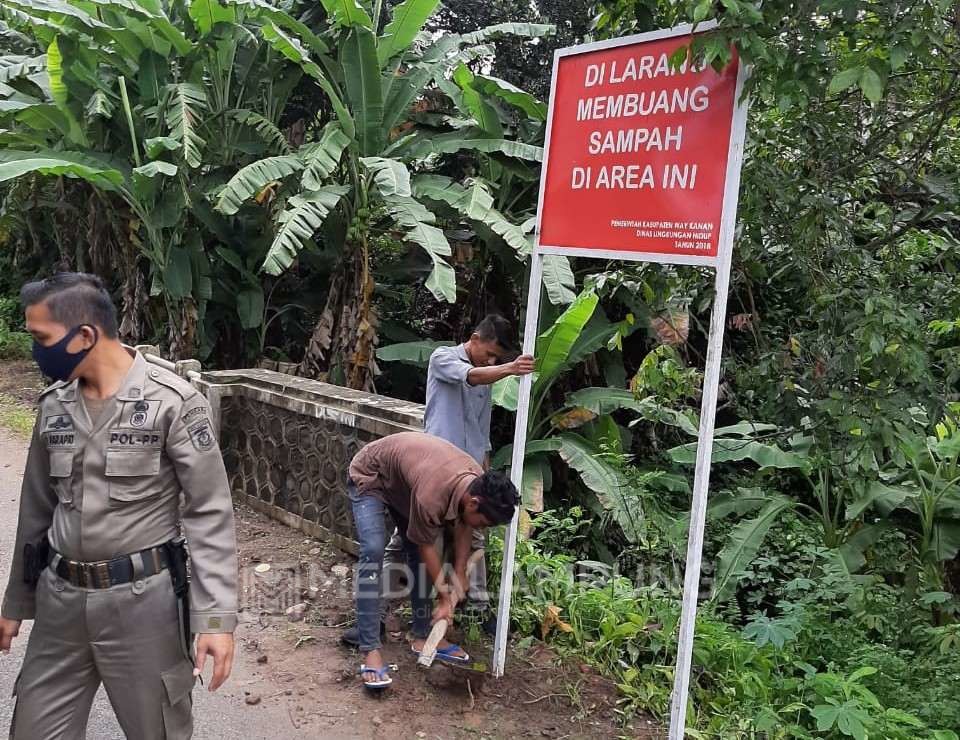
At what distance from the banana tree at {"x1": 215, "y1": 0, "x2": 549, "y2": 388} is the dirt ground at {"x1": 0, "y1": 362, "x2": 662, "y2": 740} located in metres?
2.74

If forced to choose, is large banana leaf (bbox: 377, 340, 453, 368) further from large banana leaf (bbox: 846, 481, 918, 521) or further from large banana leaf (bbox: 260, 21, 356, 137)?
large banana leaf (bbox: 846, 481, 918, 521)

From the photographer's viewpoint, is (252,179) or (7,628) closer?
(7,628)

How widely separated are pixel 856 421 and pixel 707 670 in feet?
4.31

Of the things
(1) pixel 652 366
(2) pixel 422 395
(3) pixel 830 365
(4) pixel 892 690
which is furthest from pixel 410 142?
(4) pixel 892 690

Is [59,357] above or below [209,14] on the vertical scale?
below

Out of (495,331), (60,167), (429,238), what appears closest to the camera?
(495,331)

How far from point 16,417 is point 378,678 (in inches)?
259

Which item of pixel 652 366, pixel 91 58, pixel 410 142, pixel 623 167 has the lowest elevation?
pixel 652 366

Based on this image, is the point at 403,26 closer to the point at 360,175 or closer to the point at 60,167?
the point at 360,175

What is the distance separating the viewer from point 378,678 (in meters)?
4.04

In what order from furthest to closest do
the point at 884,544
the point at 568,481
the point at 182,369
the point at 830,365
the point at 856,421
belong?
the point at 568,481
the point at 182,369
the point at 884,544
the point at 830,365
the point at 856,421

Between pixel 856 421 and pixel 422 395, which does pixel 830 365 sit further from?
pixel 422 395

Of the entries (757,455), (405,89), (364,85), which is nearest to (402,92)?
(405,89)

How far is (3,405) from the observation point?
976cm
